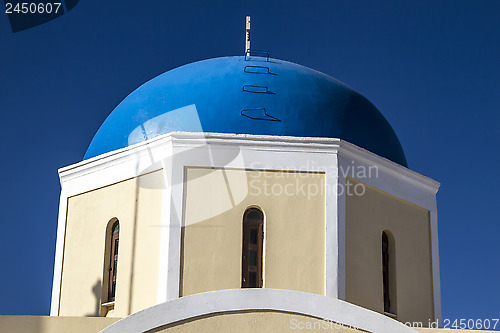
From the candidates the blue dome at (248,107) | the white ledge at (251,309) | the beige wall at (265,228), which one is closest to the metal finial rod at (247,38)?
the blue dome at (248,107)

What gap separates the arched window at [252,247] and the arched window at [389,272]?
1.58 m

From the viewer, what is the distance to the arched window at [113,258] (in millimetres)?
10242

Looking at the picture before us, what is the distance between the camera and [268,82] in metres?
10.6

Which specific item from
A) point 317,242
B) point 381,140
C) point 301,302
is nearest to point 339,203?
point 317,242

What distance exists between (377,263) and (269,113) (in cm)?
205

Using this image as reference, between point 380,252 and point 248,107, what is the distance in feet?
7.20

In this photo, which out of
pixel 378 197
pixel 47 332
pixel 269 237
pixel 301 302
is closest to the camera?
pixel 301 302

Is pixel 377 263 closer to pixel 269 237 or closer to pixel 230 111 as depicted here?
pixel 269 237

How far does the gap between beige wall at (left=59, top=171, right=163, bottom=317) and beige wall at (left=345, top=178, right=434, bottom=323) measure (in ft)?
6.96

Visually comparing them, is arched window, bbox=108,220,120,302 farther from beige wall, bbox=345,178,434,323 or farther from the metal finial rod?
the metal finial rod

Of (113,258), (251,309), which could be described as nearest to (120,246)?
(113,258)

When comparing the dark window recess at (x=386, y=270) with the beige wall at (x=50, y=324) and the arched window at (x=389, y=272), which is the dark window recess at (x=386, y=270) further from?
the beige wall at (x=50, y=324)

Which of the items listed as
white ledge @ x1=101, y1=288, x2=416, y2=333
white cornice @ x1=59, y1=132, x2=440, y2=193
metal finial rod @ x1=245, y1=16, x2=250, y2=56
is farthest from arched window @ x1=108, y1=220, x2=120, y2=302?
metal finial rod @ x1=245, y1=16, x2=250, y2=56

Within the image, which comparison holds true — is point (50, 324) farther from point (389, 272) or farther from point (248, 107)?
point (389, 272)
